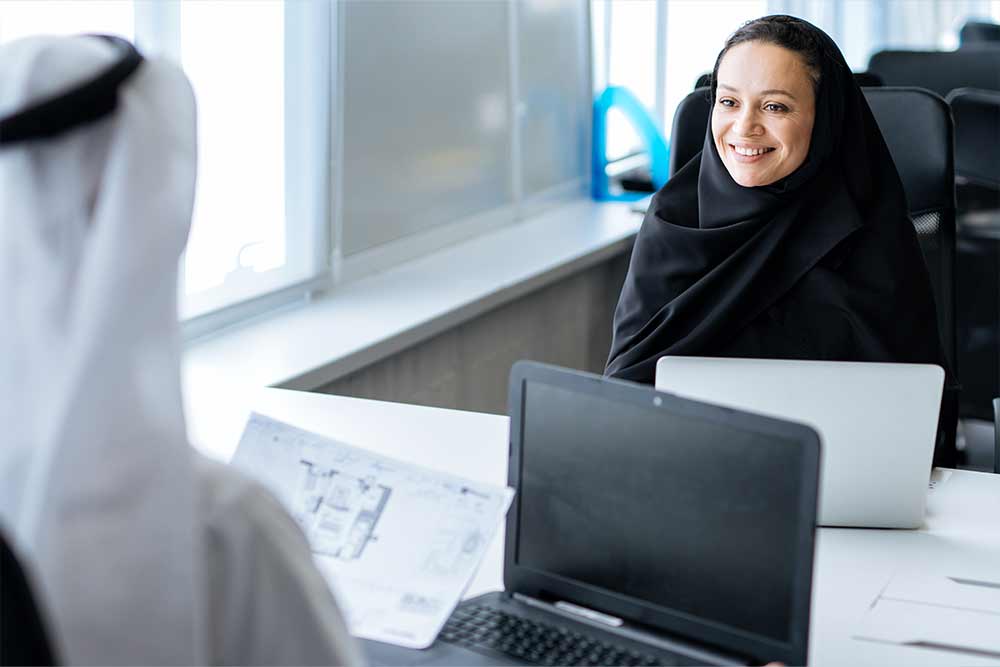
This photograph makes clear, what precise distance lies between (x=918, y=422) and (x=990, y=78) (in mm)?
3490

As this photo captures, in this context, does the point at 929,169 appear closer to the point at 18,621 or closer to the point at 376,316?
the point at 376,316

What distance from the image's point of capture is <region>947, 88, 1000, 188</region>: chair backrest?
4047mm

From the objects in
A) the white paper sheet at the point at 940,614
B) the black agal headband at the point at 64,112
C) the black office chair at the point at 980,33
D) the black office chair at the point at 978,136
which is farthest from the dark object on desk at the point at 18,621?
the black office chair at the point at 980,33

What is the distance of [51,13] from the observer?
6.97ft

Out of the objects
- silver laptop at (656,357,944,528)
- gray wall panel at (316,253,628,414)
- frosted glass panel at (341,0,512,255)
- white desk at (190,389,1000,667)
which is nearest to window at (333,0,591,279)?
frosted glass panel at (341,0,512,255)

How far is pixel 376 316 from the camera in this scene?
2756 mm

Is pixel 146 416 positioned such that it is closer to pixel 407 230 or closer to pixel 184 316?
pixel 184 316

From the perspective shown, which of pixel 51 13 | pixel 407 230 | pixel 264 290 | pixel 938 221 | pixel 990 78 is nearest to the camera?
pixel 51 13

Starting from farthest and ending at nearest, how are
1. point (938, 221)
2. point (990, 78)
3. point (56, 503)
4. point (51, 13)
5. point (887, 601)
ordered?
1. point (990, 78)
2. point (938, 221)
3. point (51, 13)
4. point (887, 601)
5. point (56, 503)

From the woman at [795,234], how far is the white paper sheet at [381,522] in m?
0.82

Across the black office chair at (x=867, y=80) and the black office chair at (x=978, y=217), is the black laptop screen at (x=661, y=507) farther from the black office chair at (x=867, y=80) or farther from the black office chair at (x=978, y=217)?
the black office chair at (x=978, y=217)

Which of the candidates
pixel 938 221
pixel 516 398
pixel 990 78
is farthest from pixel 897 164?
pixel 990 78

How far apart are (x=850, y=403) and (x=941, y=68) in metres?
3.38

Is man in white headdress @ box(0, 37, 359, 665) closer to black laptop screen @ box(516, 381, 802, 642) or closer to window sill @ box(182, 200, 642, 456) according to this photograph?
black laptop screen @ box(516, 381, 802, 642)
